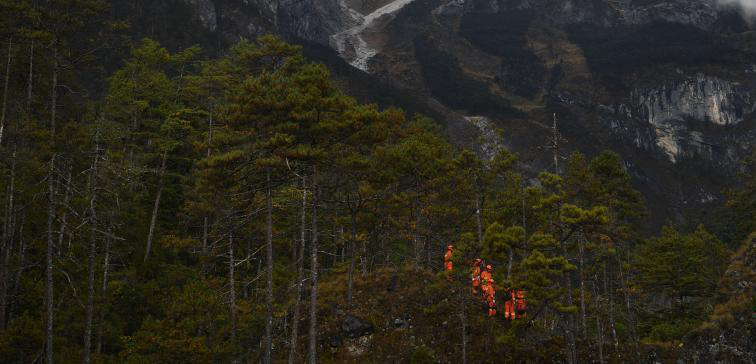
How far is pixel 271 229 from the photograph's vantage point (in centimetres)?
1888

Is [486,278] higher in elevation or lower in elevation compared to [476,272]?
lower

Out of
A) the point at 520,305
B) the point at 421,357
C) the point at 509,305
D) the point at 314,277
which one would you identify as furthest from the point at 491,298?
the point at 314,277

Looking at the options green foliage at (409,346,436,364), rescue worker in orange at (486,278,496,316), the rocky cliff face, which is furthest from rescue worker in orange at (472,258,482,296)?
the rocky cliff face

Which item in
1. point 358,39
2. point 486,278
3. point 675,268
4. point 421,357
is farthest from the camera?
point 358,39

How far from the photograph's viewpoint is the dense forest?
17703 mm

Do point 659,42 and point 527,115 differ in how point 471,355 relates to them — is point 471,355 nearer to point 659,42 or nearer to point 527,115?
point 527,115

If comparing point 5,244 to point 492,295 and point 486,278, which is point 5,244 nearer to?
point 486,278

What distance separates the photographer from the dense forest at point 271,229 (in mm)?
17703

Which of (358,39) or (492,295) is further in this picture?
(358,39)

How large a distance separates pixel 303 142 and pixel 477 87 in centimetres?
10569

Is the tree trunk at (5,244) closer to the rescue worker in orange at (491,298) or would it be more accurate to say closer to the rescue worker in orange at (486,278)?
the rescue worker in orange at (486,278)

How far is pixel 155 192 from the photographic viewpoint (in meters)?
32.4

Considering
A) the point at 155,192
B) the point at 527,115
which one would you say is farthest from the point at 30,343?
the point at 527,115

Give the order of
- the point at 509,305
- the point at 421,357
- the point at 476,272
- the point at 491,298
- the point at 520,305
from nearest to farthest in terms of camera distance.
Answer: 1. the point at 476,272
2. the point at 421,357
3. the point at 520,305
4. the point at 509,305
5. the point at 491,298
